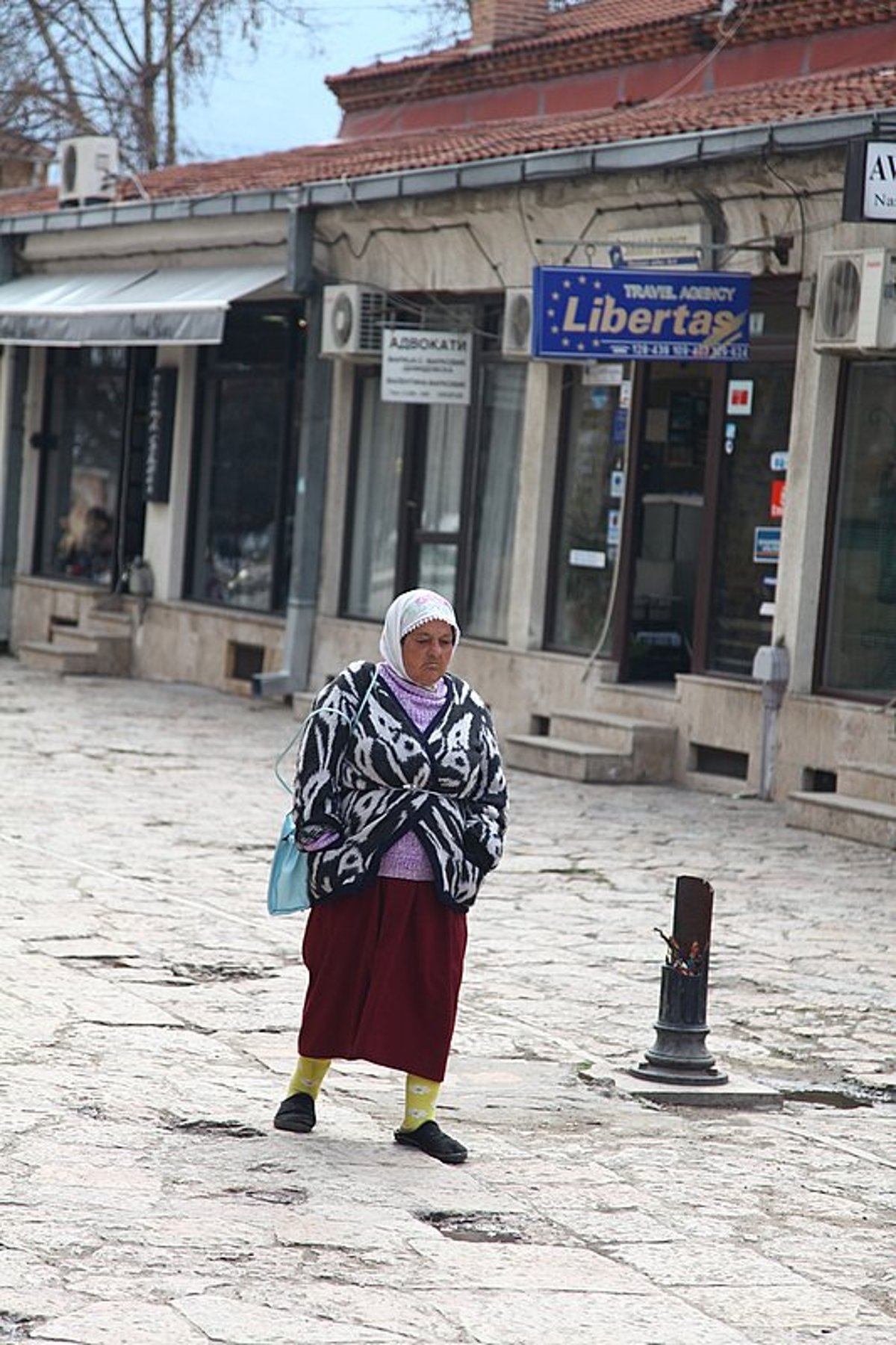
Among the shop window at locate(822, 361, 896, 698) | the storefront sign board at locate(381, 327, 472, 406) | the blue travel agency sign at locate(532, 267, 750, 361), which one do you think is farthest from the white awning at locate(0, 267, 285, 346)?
the shop window at locate(822, 361, 896, 698)

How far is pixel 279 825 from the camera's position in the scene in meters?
13.7

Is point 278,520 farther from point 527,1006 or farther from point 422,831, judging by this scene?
point 422,831

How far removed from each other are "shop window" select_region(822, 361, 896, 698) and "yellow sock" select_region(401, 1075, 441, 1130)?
27.1 ft

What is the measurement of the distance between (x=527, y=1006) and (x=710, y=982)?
3.36 ft

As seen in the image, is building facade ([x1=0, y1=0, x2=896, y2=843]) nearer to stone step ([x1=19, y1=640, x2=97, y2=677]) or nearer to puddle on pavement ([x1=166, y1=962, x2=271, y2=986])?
stone step ([x1=19, y1=640, x2=97, y2=677])

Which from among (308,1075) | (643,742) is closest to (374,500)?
(643,742)

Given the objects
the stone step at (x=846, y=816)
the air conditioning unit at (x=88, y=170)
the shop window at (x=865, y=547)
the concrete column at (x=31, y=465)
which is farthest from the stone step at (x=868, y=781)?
the concrete column at (x=31, y=465)

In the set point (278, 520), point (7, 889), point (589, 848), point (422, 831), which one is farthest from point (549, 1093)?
point (278, 520)

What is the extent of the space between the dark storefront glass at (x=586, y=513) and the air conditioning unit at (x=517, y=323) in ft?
1.35

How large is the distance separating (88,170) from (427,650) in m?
18.1

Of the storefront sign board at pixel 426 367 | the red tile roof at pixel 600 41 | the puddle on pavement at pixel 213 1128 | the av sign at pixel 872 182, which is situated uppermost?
the red tile roof at pixel 600 41

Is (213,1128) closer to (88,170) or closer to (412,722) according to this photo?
(412,722)

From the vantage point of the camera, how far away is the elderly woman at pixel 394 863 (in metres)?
6.96

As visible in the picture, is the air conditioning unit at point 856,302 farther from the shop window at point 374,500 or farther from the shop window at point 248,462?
the shop window at point 248,462
